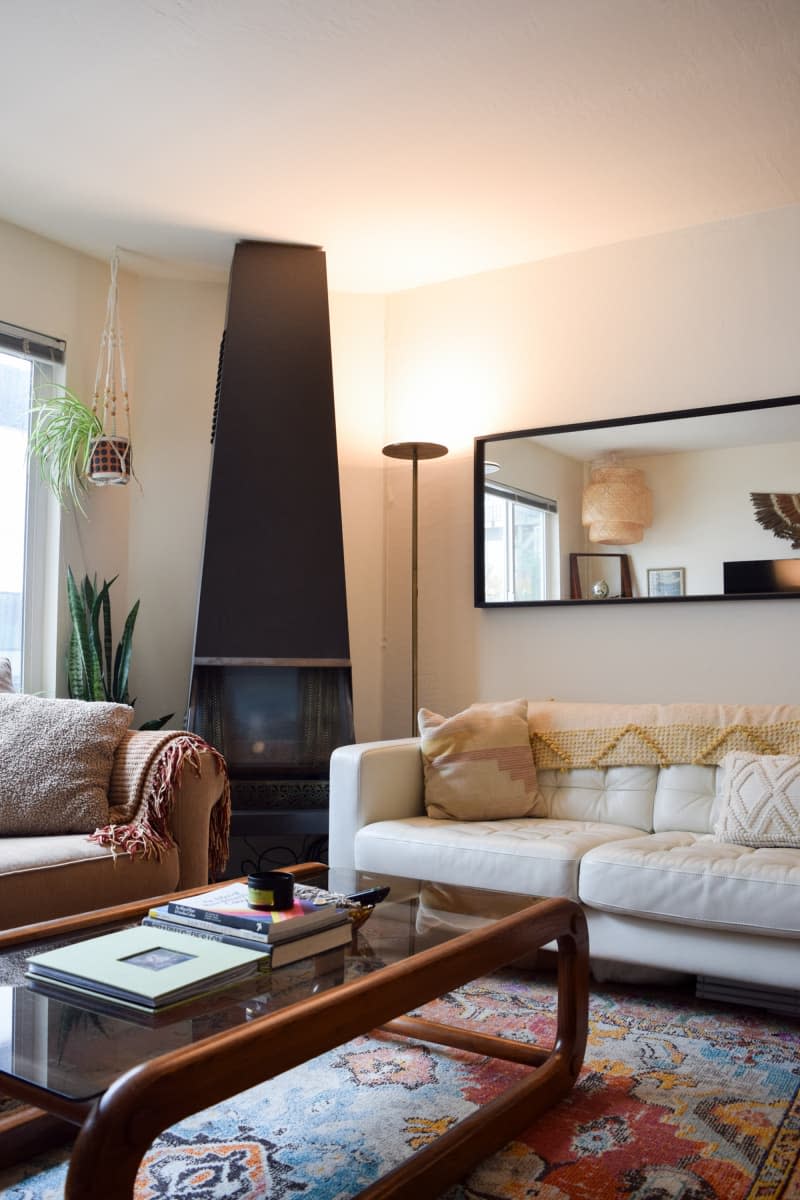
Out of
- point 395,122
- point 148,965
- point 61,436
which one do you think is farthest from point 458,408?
point 148,965

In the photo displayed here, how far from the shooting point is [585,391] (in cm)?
397

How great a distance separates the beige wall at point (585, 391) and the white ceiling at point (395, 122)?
0.55ft

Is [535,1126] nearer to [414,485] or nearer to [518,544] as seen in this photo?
[518,544]

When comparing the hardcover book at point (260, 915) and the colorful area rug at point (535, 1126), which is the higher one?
the hardcover book at point (260, 915)

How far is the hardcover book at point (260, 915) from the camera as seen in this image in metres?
1.63

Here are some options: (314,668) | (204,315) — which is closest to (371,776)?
(314,668)

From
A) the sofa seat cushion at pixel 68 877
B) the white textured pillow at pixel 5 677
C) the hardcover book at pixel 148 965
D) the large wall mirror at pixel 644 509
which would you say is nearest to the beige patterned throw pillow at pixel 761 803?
the large wall mirror at pixel 644 509

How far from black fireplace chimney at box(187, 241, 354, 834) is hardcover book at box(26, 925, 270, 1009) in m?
2.11

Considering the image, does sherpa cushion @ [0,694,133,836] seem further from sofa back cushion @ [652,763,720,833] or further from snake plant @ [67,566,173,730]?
sofa back cushion @ [652,763,720,833]

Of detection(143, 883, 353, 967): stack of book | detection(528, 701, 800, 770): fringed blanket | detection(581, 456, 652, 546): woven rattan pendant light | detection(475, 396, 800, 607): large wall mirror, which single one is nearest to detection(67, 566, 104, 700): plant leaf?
detection(475, 396, 800, 607): large wall mirror

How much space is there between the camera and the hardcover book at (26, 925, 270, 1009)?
4.58 feet

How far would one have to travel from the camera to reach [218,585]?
3.87m

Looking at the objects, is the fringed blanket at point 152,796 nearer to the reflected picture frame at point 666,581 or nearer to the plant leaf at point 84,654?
the plant leaf at point 84,654

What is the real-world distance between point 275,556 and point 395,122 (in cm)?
159
